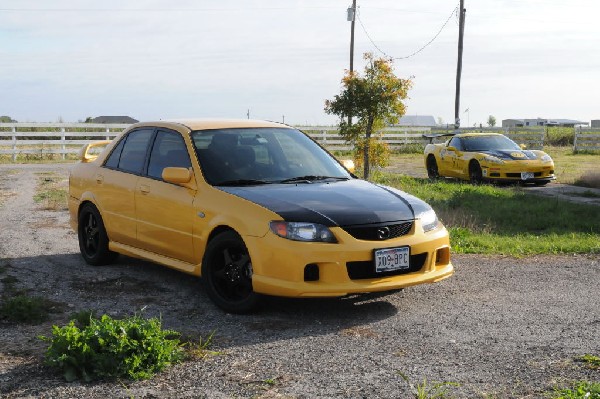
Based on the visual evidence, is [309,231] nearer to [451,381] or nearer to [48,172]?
[451,381]

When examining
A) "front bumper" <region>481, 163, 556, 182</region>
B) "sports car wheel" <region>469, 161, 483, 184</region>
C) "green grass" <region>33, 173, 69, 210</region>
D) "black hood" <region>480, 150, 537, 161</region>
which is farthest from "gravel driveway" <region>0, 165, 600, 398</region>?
"sports car wheel" <region>469, 161, 483, 184</region>

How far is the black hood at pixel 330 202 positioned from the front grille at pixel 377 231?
4 cm

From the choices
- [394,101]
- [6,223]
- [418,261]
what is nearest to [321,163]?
[418,261]

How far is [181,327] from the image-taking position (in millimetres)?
5867

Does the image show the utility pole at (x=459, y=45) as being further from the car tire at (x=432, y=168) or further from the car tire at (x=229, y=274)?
the car tire at (x=229, y=274)

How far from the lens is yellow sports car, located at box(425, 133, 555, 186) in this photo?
19531 millimetres

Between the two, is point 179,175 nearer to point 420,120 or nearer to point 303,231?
point 303,231

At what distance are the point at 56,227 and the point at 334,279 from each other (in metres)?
6.51

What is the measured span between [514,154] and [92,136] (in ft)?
65.4

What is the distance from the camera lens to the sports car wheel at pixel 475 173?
20078 mm

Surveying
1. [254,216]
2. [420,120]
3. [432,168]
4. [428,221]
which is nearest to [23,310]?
[254,216]

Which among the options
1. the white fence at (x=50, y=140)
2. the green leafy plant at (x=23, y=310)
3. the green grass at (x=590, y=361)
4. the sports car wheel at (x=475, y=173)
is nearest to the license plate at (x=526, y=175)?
the sports car wheel at (x=475, y=173)

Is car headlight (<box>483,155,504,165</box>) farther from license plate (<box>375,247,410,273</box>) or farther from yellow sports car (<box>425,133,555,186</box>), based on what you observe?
license plate (<box>375,247,410,273</box>)

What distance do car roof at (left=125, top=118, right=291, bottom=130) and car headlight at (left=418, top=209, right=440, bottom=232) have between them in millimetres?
1963
